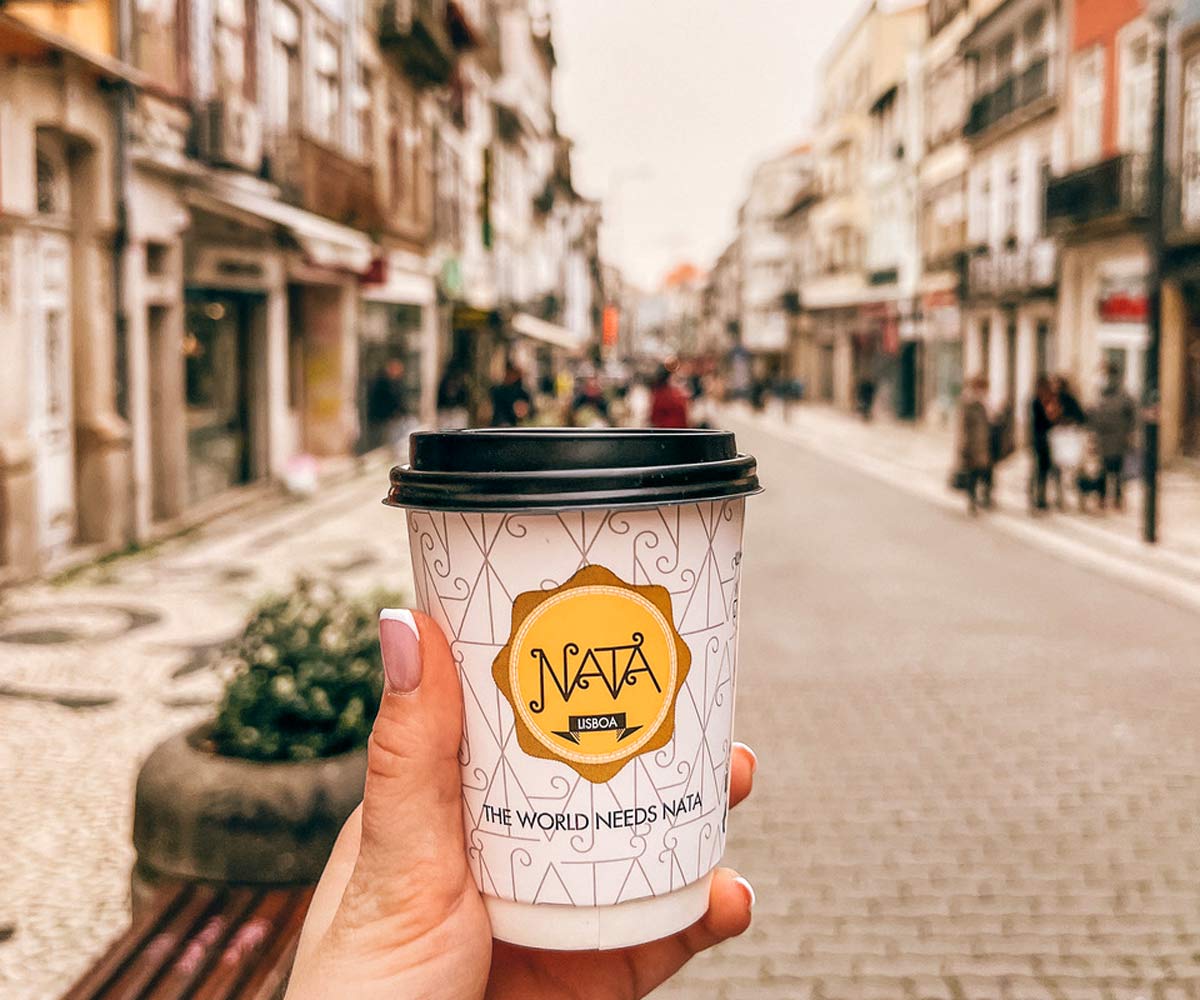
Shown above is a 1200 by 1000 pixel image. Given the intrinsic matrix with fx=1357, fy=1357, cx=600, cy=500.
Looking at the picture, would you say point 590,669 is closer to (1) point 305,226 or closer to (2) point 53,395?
(2) point 53,395

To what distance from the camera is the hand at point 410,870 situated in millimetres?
1676

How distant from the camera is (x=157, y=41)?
13.9 m

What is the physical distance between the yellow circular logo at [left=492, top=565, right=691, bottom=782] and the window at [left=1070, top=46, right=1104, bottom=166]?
90.0ft

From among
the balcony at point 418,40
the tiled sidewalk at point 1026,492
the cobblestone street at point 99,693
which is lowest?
the cobblestone street at point 99,693

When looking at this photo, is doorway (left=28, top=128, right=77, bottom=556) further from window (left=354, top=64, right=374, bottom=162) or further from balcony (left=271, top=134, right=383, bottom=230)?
window (left=354, top=64, right=374, bottom=162)

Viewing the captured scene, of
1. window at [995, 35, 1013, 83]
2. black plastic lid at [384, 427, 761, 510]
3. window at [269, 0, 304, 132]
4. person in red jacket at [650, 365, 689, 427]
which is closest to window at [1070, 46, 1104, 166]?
window at [995, 35, 1013, 83]

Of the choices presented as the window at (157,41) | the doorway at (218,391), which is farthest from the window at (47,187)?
the doorway at (218,391)

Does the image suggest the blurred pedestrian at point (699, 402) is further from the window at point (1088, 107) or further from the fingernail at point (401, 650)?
the fingernail at point (401, 650)

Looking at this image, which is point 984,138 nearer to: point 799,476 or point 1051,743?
point 799,476

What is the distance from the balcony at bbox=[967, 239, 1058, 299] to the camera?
28.8 m

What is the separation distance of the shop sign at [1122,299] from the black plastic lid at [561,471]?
24145 mm

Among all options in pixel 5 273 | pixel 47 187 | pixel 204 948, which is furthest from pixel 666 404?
pixel 204 948

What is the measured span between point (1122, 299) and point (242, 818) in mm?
24491

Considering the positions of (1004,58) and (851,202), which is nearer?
(1004,58)
